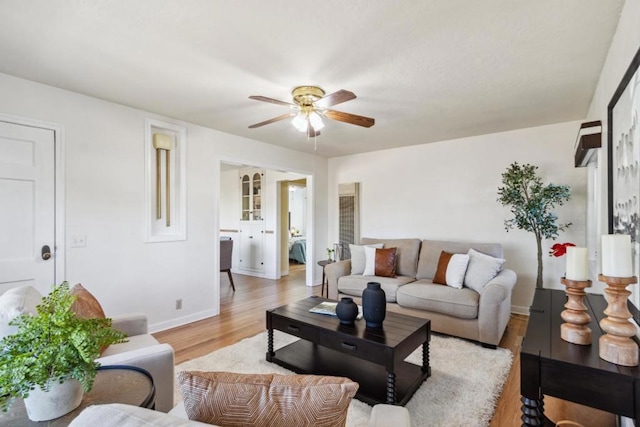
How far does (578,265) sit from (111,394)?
1.92 m

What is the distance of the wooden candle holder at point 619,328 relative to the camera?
101 cm

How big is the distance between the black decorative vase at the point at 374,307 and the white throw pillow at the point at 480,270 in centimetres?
151

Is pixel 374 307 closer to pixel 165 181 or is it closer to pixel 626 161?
pixel 626 161

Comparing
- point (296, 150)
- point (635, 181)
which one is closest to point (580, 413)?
point (635, 181)

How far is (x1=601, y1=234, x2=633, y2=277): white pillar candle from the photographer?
3.38 ft

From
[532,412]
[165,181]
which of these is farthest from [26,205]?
[532,412]

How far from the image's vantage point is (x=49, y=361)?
939 mm

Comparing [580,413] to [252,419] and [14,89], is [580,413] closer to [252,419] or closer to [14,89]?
[252,419]

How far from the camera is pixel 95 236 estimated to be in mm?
2967

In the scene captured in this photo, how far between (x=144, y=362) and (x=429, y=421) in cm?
165

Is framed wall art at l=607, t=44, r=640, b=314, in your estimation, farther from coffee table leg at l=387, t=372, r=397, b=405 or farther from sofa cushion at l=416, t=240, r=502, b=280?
sofa cushion at l=416, t=240, r=502, b=280

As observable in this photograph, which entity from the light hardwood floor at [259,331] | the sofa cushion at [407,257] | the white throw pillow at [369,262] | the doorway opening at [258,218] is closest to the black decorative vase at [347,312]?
the light hardwood floor at [259,331]

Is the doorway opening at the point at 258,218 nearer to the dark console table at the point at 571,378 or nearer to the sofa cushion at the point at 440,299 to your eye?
the sofa cushion at the point at 440,299

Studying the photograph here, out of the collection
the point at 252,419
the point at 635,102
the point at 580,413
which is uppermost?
the point at 635,102
